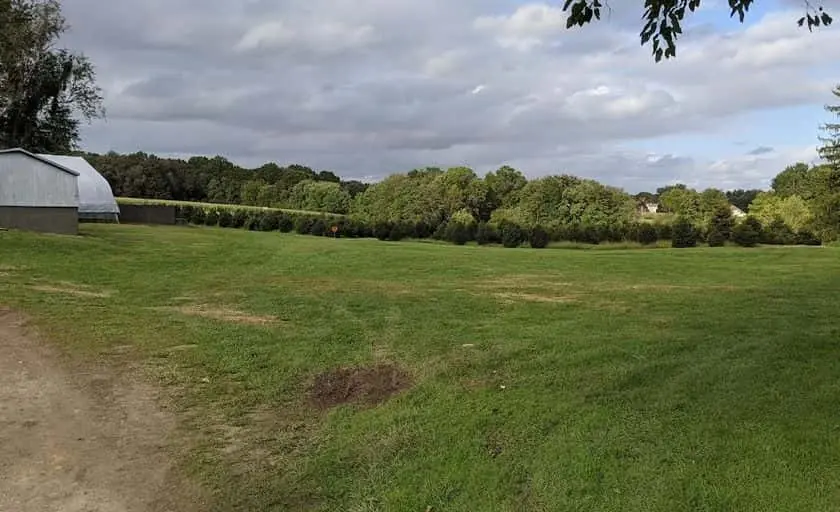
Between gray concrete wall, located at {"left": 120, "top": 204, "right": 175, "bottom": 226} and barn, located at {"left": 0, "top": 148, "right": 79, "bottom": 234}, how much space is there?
63.8ft

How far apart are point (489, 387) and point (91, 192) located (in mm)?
43206

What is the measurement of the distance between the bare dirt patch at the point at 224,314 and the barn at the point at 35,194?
20.1 metres

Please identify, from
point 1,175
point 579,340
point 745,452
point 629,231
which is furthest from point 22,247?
point 629,231

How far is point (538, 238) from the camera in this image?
4006 cm

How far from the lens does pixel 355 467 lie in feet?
17.0

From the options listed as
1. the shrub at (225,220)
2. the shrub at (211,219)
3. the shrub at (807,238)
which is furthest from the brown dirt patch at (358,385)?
the shrub at (211,219)

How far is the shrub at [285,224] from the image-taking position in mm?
51616

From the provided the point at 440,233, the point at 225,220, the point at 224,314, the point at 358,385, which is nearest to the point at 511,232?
the point at 440,233

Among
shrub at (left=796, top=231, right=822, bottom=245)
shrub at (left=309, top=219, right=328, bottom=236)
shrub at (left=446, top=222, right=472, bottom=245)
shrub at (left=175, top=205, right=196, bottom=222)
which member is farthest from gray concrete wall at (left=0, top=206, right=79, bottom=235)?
shrub at (left=796, top=231, right=822, bottom=245)

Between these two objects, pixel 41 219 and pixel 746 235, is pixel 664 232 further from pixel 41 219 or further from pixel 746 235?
pixel 41 219

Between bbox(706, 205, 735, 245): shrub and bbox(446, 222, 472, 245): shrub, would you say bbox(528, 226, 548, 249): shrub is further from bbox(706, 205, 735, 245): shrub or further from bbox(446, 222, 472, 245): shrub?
bbox(706, 205, 735, 245): shrub

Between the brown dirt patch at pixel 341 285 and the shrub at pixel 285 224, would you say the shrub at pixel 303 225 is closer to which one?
the shrub at pixel 285 224

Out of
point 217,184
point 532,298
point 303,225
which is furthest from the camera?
point 217,184

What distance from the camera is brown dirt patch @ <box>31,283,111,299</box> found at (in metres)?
13.4
